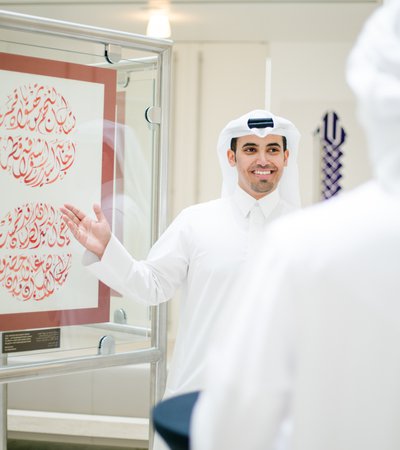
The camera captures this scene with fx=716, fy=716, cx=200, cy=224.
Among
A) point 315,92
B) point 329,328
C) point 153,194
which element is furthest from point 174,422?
point 315,92

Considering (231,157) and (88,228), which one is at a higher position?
(231,157)

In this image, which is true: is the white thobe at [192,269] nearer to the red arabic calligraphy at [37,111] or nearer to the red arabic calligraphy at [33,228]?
the red arabic calligraphy at [33,228]

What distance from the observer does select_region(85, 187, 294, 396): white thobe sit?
2.47 meters

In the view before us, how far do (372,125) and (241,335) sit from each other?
0.40m

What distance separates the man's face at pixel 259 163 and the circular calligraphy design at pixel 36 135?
0.62 meters

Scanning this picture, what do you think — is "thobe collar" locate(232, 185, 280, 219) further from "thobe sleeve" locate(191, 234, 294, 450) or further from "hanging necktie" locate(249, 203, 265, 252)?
"thobe sleeve" locate(191, 234, 294, 450)

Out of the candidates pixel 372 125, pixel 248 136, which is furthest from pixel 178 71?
pixel 372 125

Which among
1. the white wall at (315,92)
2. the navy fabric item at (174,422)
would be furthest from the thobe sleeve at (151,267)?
the white wall at (315,92)

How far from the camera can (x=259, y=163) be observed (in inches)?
103

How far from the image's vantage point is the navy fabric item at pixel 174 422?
115 cm

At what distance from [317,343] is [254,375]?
12cm

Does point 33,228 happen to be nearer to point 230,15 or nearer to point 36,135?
point 36,135

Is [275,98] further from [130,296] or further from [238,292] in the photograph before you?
[238,292]

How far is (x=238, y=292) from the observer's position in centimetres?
120
